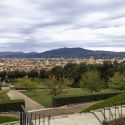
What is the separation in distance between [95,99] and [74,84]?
88.3ft

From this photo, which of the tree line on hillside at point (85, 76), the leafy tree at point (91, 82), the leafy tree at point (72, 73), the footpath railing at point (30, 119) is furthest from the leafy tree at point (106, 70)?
the footpath railing at point (30, 119)

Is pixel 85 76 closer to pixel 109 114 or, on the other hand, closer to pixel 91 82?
pixel 91 82

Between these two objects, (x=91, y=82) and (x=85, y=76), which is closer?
(x=91, y=82)

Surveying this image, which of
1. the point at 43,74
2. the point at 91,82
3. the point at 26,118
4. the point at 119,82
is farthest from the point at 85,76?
the point at 26,118

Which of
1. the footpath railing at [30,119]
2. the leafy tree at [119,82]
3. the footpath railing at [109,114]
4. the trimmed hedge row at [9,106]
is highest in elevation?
the footpath railing at [30,119]

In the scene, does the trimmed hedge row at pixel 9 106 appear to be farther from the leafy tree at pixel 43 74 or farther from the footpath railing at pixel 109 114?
the leafy tree at pixel 43 74

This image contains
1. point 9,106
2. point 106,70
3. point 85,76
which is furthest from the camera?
point 106,70

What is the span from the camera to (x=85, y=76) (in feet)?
154

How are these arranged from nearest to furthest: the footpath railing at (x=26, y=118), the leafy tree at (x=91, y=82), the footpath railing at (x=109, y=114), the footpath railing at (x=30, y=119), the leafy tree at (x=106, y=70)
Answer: the footpath railing at (x=26, y=118), the footpath railing at (x=30, y=119), the footpath railing at (x=109, y=114), the leafy tree at (x=91, y=82), the leafy tree at (x=106, y=70)

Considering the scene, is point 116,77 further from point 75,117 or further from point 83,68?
point 75,117

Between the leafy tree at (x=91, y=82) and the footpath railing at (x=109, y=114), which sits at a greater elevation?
the footpath railing at (x=109, y=114)

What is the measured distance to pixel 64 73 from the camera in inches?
2608

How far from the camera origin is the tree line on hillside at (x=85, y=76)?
4347 cm

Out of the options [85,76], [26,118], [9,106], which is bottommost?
[9,106]
